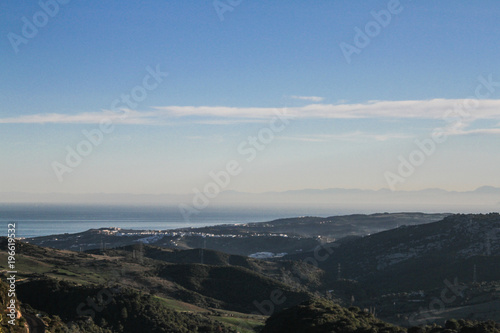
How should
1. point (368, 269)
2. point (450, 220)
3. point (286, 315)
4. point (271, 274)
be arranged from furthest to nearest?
point (450, 220)
point (368, 269)
point (271, 274)
point (286, 315)

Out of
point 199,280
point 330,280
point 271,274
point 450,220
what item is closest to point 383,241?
point 450,220

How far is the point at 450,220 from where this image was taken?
160625 millimetres

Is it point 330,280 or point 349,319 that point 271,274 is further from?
point 349,319

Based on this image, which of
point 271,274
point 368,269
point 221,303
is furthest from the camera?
point 368,269

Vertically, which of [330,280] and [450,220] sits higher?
[450,220]

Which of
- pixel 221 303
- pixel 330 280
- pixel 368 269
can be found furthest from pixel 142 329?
pixel 368 269

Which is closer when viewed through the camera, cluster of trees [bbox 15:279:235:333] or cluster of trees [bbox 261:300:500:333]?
cluster of trees [bbox 261:300:500:333]

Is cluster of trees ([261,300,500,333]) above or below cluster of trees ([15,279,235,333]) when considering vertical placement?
above

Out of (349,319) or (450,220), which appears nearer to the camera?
(349,319)

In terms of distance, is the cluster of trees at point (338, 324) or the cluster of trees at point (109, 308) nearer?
the cluster of trees at point (338, 324)

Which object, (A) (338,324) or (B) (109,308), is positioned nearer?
(A) (338,324)

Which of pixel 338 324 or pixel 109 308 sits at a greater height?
pixel 338 324

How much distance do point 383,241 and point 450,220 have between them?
19644 millimetres

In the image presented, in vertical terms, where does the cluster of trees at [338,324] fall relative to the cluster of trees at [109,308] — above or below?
above
